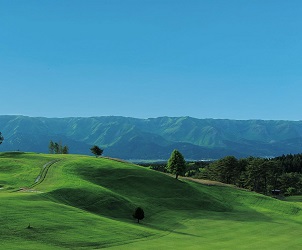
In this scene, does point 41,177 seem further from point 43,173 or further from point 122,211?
point 122,211

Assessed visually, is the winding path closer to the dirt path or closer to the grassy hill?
the dirt path

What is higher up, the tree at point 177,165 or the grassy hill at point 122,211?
the tree at point 177,165

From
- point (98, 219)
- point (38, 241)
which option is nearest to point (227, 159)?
point (98, 219)

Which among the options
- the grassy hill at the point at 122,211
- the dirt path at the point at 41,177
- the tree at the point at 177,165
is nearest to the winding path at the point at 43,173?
the dirt path at the point at 41,177

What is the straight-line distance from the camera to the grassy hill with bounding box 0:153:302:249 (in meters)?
59.4

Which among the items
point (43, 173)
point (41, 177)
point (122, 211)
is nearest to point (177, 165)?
point (43, 173)

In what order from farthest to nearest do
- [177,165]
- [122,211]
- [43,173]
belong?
[177,165] → [43,173] → [122,211]

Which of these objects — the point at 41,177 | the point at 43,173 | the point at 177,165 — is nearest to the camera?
the point at 41,177

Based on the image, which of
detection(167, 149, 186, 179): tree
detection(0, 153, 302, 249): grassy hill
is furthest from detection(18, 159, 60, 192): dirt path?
detection(167, 149, 186, 179): tree

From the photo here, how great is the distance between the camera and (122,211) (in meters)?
88.1

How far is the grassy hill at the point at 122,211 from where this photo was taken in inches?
2340

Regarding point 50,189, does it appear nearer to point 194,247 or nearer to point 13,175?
point 13,175

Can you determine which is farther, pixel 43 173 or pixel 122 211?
pixel 43 173

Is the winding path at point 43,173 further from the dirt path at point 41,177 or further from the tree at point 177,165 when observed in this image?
the tree at point 177,165
